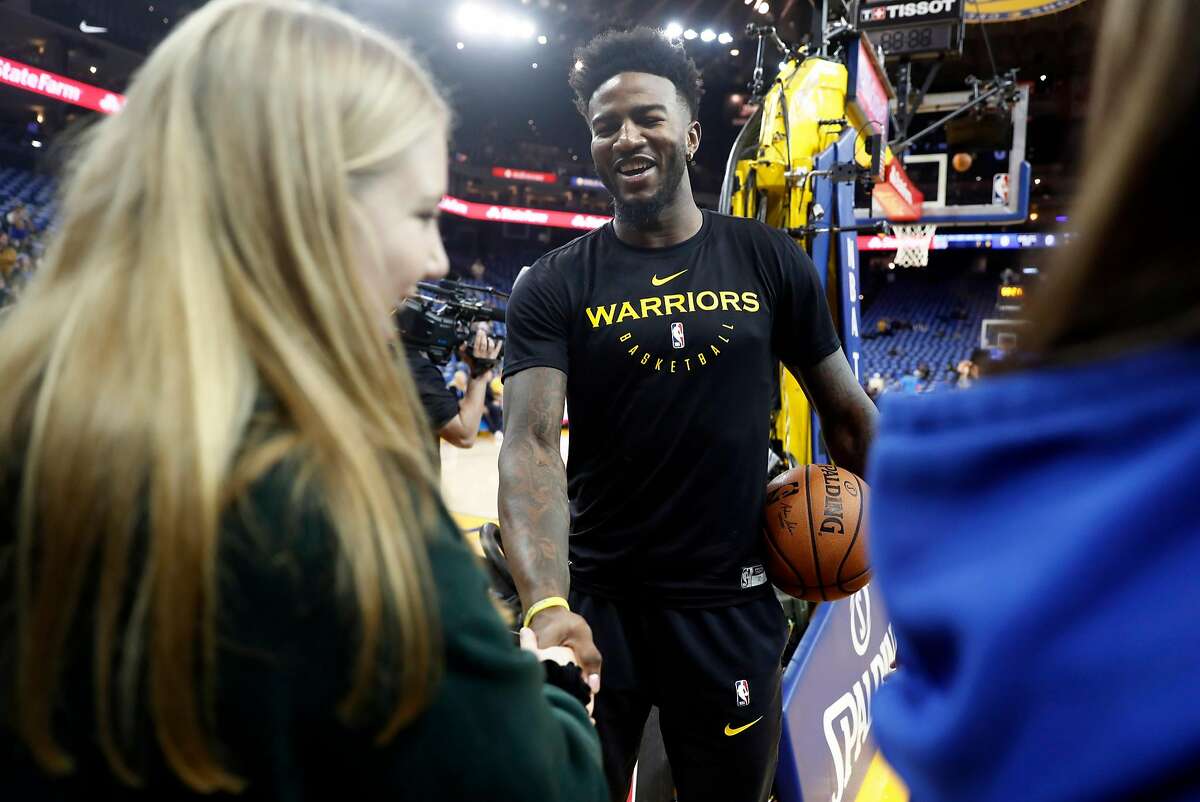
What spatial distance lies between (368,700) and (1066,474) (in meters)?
0.56

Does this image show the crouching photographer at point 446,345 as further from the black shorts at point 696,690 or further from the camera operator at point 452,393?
the black shorts at point 696,690

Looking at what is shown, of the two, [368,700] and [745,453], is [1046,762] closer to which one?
[368,700]

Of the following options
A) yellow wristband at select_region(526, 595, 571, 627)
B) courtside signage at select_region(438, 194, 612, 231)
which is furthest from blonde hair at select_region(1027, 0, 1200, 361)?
courtside signage at select_region(438, 194, 612, 231)

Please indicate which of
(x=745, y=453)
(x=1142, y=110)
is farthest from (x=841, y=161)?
(x=1142, y=110)

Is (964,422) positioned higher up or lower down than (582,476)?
higher up

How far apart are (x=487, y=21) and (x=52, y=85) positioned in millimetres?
9423

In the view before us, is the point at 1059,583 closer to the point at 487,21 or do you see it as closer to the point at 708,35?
the point at 708,35

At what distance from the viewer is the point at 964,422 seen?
0.58 m

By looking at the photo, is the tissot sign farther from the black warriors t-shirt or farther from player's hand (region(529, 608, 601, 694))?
player's hand (region(529, 608, 601, 694))

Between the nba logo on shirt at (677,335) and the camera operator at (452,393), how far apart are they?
2299mm

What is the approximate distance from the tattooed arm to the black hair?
908 mm

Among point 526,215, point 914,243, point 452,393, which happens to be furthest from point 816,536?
point 526,215

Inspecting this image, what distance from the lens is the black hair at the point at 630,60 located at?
237cm

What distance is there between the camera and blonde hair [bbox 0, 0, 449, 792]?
0.67 m
